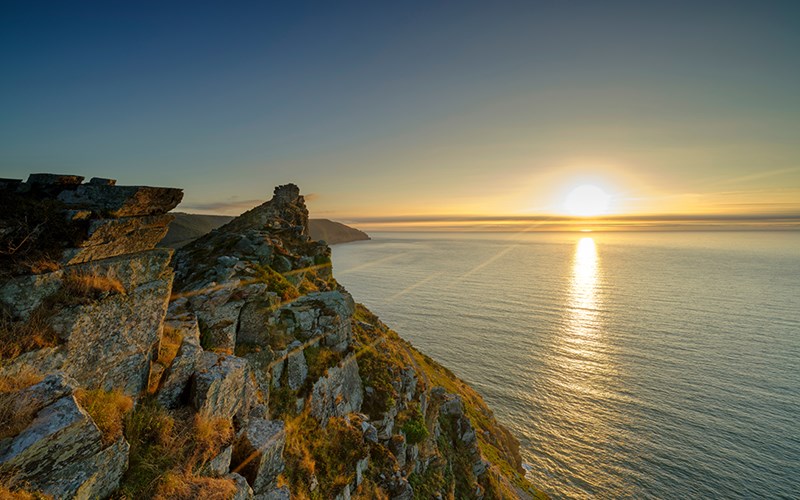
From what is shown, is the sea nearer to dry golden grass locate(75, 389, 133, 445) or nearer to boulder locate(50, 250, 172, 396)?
boulder locate(50, 250, 172, 396)

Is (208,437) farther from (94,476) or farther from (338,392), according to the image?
(338,392)

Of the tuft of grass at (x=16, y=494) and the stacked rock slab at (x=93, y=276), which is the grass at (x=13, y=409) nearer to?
the stacked rock slab at (x=93, y=276)

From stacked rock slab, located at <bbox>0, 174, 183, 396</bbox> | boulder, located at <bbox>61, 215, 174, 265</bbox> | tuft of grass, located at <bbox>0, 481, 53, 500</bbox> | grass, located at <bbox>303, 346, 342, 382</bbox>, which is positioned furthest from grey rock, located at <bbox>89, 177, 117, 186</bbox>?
grass, located at <bbox>303, 346, 342, 382</bbox>

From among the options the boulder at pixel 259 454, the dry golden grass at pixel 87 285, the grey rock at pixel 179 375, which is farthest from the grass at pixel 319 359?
the dry golden grass at pixel 87 285

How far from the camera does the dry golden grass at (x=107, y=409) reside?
23.1ft

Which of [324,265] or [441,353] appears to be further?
[441,353]

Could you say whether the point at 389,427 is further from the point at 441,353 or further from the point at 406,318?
the point at 406,318

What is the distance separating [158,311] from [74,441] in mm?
4829

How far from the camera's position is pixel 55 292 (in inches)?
328

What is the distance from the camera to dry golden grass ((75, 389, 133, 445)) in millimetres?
7027

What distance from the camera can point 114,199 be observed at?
9812mm

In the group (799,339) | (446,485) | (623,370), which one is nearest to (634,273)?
(799,339)

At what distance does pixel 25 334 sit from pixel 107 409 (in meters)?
2.89

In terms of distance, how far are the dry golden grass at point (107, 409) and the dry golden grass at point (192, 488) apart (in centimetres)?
156
